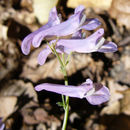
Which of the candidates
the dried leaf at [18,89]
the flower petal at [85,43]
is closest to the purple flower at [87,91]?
the flower petal at [85,43]

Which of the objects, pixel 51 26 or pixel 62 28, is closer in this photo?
pixel 62 28

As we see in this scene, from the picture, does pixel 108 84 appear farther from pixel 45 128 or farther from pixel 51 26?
pixel 51 26

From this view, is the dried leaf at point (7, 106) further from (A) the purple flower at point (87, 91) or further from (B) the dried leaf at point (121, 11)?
(B) the dried leaf at point (121, 11)

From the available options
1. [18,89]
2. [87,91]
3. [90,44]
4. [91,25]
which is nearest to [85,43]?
[90,44]

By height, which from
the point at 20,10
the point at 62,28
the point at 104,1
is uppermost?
the point at 62,28

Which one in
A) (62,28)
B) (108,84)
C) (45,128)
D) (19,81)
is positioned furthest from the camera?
(108,84)

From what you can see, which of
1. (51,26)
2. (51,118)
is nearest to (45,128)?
(51,118)

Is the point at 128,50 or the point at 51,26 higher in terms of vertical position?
the point at 51,26

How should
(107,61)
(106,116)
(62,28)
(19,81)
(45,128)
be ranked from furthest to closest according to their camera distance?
1. (107,61)
2. (19,81)
3. (106,116)
4. (45,128)
5. (62,28)

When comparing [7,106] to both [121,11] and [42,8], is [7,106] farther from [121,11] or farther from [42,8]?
[121,11]
